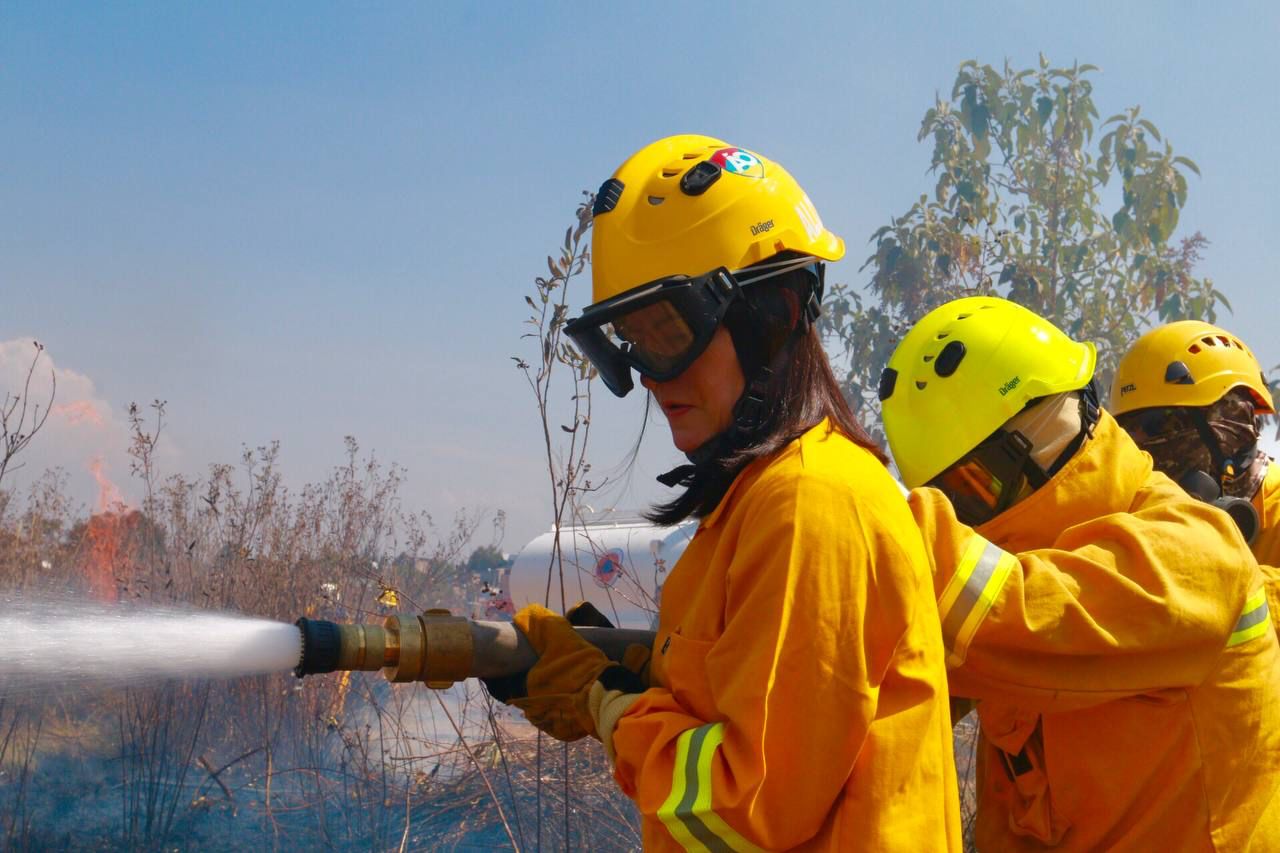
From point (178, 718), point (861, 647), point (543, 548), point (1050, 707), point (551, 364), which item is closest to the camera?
point (861, 647)

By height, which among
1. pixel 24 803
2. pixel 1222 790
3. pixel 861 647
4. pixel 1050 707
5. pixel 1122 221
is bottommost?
pixel 24 803

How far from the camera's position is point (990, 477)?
2658 millimetres

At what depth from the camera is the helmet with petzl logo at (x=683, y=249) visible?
1873 mm

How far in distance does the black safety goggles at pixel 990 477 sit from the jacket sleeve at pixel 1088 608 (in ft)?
1.12

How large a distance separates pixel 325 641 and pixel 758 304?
36.8 inches

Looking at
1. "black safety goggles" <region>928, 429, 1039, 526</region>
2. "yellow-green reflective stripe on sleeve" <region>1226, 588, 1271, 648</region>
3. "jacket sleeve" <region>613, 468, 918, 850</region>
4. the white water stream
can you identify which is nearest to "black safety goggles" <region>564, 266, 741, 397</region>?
"jacket sleeve" <region>613, 468, 918, 850</region>

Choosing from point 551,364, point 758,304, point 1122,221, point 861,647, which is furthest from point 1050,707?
point 1122,221

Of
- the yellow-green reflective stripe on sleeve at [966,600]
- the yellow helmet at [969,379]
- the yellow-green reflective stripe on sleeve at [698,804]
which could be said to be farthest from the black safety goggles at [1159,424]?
the yellow-green reflective stripe on sleeve at [698,804]

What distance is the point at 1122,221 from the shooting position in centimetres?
1488

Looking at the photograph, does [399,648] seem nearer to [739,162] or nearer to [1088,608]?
[739,162]

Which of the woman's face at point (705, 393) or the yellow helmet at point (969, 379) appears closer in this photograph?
the woman's face at point (705, 393)

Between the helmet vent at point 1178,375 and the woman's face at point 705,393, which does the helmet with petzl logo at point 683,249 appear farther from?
the helmet vent at point 1178,375

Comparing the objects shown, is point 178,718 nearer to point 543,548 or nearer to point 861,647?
point 861,647

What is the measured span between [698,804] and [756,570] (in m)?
0.32
